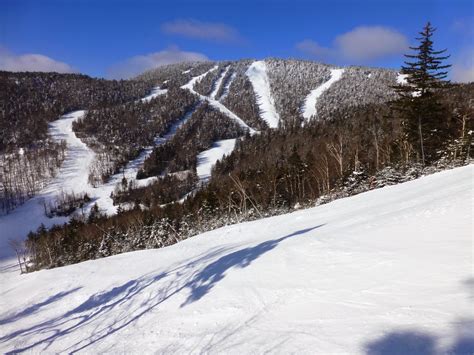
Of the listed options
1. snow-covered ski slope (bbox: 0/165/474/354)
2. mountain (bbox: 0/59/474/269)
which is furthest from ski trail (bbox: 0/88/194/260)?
snow-covered ski slope (bbox: 0/165/474/354)

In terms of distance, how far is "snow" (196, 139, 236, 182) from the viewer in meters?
147

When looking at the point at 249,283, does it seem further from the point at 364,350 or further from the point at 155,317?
the point at 364,350

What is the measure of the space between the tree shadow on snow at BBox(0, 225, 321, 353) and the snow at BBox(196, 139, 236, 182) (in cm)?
12374

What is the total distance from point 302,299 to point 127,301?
7.31 m

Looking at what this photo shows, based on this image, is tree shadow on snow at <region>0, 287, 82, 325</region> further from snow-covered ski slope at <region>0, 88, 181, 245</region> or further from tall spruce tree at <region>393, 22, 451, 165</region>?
snow-covered ski slope at <region>0, 88, 181, 245</region>

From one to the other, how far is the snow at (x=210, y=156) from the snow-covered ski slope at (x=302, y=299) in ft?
409

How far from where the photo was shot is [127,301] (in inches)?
439

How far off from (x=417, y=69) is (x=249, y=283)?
79.4 ft

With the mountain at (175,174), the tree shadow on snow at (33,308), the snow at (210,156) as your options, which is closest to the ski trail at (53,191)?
the mountain at (175,174)

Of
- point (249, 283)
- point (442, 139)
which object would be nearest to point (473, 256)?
point (249, 283)

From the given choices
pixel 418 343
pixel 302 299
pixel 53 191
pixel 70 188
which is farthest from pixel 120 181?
pixel 418 343

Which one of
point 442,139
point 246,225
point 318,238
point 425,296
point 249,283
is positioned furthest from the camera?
point 442,139

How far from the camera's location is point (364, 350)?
14.1ft

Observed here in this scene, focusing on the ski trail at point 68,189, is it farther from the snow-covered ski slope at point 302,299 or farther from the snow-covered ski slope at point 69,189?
the snow-covered ski slope at point 302,299
